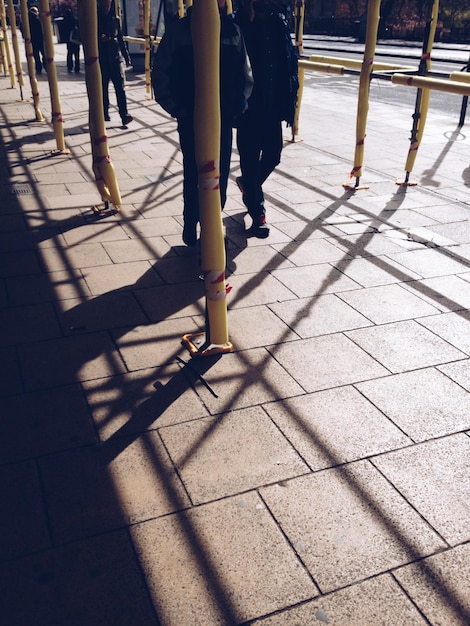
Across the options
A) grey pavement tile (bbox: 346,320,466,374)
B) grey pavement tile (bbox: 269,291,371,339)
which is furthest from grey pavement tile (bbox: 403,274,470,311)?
grey pavement tile (bbox: 269,291,371,339)

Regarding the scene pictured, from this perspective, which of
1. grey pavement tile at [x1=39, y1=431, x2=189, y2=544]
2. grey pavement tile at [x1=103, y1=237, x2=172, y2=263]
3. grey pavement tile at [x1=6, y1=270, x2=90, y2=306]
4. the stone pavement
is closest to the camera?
the stone pavement

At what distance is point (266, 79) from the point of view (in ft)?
16.1

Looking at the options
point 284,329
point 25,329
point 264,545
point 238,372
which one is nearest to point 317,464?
point 264,545

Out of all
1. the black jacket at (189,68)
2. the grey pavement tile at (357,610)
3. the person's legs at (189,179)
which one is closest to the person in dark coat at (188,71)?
the black jacket at (189,68)

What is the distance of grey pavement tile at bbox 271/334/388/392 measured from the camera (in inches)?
134

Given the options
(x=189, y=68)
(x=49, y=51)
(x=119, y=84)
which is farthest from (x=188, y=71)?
(x=119, y=84)

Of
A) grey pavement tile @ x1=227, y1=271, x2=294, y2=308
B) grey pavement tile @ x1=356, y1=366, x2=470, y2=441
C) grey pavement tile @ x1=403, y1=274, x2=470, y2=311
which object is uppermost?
grey pavement tile @ x1=356, y1=366, x2=470, y2=441

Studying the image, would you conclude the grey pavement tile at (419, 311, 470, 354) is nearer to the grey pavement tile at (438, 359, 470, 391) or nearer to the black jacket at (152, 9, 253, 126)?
the grey pavement tile at (438, 359, 470, 391)

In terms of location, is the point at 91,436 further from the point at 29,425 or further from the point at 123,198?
the point at 123,198

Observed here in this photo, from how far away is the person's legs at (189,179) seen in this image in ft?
14.6

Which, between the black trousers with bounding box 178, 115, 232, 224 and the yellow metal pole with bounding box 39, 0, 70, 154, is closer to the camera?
the black trousers with bounding box 178, 115, 232, 224

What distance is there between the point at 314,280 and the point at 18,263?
226cm

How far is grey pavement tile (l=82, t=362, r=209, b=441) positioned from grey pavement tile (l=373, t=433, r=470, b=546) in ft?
3.14

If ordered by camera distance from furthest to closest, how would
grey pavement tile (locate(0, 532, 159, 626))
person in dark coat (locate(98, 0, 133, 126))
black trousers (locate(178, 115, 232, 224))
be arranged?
person in dark coat (locate(98, 0, 133, 126)) < black trousers (locate(178, 115, 232, 224)) < grey pavement tile (locate(0, 532, 159, 626))
